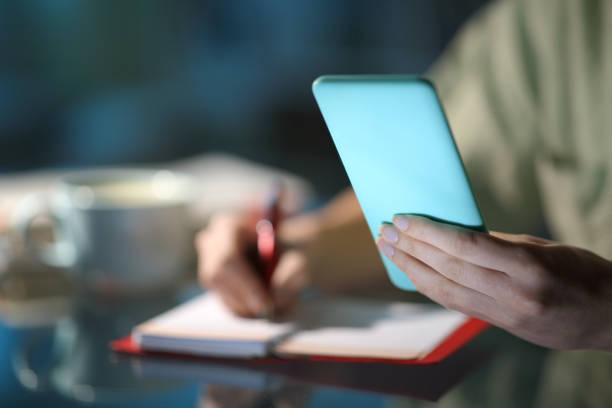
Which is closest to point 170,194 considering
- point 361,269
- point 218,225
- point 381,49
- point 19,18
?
point 218,225

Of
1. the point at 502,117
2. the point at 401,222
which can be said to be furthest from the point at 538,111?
the point at 401,222

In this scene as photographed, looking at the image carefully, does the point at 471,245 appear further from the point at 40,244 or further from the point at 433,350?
the point at 40,244

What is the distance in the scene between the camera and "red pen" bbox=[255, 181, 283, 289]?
1.91 ft

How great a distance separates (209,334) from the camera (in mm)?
502

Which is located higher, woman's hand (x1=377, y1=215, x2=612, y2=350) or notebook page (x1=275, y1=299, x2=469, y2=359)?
woman's hand (x1=377, y1=215, x2=612, y2=350)

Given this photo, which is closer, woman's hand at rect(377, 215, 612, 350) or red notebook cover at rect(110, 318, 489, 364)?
woman's hand at rect(377, 215, 612, 350)

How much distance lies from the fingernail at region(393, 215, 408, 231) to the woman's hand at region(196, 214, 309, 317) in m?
0.20

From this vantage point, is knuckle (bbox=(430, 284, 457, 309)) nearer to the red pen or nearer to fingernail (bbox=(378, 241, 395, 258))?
fingernail (bbox=(378, 241, 395, 258))

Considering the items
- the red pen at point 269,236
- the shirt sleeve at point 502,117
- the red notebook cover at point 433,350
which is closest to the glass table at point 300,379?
the red notebook cover at point 433,350

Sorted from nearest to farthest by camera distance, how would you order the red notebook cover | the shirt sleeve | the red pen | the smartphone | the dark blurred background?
1. the smartphone
2. the red notebook cover
3. the red pen
4. the shirt sleeve
5. the dark blurred background

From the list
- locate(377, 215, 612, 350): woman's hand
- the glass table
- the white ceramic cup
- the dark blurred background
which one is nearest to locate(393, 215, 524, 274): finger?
locate(377, 215, 612, 350): woman's hand

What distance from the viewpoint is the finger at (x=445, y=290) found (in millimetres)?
373

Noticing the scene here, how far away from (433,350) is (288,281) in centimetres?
14

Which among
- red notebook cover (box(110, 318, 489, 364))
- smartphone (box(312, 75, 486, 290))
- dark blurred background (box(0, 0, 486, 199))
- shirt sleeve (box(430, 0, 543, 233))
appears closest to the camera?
smartphone (box(312, 75, 486, 290))
